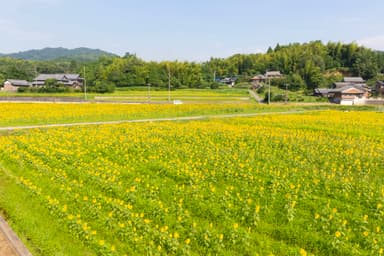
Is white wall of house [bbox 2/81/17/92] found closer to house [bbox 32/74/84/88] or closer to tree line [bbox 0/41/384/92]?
house [bbox 32/74/84/88]

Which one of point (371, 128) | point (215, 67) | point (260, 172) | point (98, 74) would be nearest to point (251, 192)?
point (260, 172)

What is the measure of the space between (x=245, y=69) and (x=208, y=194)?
100590mm

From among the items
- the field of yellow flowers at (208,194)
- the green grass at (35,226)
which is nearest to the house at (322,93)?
the field of yellow flowers at (208,194)

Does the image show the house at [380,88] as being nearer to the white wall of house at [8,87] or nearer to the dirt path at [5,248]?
the dirt path at [5,248]

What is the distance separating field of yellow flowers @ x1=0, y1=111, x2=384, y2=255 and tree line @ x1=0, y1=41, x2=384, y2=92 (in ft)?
175

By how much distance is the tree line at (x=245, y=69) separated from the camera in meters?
76.7

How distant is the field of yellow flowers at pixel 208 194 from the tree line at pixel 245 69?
175 feet

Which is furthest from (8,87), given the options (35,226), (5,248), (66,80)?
(5,248)

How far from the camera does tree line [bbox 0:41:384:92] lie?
3019 inches

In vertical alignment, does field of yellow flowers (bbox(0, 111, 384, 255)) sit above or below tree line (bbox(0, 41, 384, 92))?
below

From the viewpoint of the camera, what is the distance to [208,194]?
7.37 m

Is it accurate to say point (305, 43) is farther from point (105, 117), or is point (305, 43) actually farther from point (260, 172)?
point (260, 172)

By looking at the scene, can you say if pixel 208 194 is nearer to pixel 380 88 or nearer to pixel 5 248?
pixel 5 248

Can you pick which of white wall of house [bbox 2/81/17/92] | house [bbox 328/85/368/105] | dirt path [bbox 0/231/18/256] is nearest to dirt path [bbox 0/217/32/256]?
dirt path [bbox 0/231/18/256]
